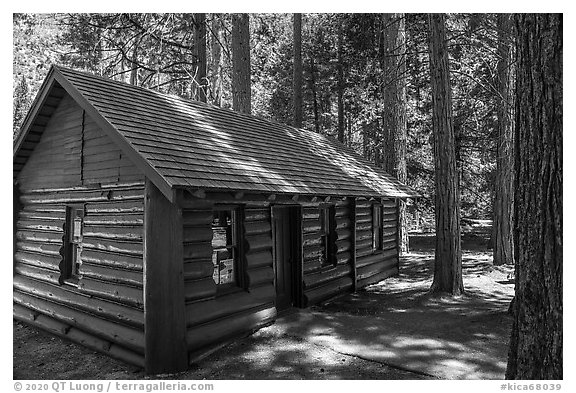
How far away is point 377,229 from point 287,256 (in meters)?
5.47

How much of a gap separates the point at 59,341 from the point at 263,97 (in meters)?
22.8

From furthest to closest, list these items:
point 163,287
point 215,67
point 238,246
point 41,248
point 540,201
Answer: point 215,67 < point 41,248 < point 238,246 < point 163,287 < point 540,201

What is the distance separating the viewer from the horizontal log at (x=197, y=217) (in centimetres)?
709

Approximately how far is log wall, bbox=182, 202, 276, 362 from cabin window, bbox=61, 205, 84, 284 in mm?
3347

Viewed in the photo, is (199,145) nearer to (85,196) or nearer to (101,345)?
(85,196)

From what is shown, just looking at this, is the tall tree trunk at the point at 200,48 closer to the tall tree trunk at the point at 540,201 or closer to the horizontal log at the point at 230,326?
the horizontal log at the point at 230,326

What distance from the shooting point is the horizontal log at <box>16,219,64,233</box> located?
30.7ft

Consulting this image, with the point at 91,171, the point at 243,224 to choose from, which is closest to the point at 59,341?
the point at 91,171

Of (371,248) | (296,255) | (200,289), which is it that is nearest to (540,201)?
(200,289)

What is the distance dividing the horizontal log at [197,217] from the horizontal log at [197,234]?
0.07 meters

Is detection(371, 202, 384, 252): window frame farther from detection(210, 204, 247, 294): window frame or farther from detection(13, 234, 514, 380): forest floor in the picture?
detection(210, 204, 247, 294): window frame

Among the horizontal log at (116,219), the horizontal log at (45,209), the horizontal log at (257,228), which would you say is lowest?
the horizontal log at (257,228)

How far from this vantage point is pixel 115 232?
7.71 metres

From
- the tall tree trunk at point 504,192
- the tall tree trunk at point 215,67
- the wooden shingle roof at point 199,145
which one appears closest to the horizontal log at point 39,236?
the wooden shingle roof at point 199,145
